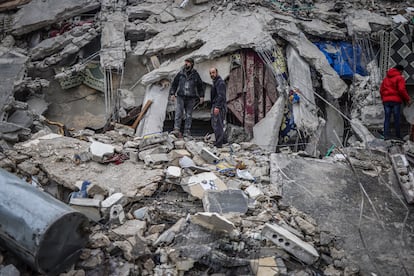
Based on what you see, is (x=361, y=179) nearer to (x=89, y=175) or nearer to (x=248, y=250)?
(x=248, y=250)

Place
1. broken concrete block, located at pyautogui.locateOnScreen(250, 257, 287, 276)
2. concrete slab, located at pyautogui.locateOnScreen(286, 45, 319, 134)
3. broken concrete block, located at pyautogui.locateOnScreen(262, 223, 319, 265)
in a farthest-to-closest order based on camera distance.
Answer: concrete slab, located at pyautogui.locateOnScreen(286, 45, 319, 134) → broken concrete block, located at pyautogui.locateOnScreen(262, 223, 319, 265) → broken concrete block, located at pyautogui.locateOnScreen(250, 257, 287, 276)

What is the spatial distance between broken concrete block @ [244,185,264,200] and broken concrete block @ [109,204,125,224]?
147 centimetres

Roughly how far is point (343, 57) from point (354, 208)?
496 cm

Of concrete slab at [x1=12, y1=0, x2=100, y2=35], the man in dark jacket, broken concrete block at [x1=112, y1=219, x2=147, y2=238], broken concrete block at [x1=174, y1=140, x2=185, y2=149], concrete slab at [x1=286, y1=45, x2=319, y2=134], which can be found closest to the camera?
broken concrete block at [x1=112, y1=219, x2=147, y2=238]

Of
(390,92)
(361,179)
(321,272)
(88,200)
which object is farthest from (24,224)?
(390,92)

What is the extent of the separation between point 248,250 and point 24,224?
6.49 ft

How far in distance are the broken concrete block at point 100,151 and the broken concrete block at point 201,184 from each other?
1198 millimetres

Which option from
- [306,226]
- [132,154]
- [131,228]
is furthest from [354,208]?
[132,154]

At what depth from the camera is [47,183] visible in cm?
466

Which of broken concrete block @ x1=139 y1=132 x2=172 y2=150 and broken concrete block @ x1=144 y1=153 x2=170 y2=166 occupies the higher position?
broken concrete block @ x1=139 y1=132 x2=172 y2=150

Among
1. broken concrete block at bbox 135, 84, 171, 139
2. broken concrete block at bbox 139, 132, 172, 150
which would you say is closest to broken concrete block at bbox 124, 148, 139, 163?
broken concrete block at bbox 139, 132, 172, 150

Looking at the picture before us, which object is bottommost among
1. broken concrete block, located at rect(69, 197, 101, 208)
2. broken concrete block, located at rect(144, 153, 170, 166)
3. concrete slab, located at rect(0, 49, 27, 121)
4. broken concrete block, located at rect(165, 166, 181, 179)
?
broken concrete block, located at rect(144, 153, 170, 166)

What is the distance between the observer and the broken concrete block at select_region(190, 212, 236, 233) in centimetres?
354

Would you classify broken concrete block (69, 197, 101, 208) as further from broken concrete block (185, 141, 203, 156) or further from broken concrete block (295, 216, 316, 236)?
Result: broken concrete block (295, 216, 316, 236)
